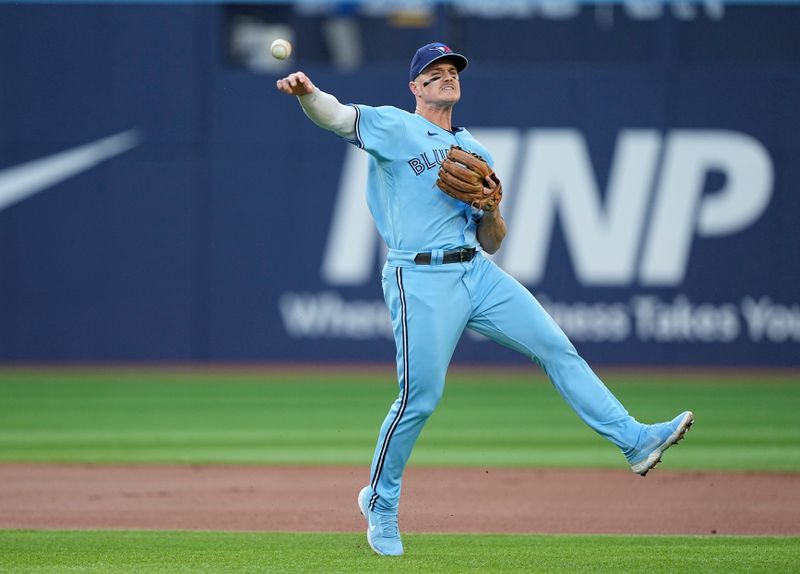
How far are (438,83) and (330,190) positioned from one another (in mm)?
9545

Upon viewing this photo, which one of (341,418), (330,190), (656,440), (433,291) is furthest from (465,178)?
(330,190)

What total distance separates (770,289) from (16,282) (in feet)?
28.5

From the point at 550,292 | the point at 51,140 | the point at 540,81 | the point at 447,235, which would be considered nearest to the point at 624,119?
the point at 540,81

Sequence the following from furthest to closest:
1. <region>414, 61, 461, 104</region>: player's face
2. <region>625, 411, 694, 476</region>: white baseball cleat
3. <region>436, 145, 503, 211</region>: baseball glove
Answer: <region>414, 61, 461, 104</region>: player's face < <region>436, 145, 503, 211</region>: baseball glove < <region>625, 411, 694, 476</region>: white baseball cleat

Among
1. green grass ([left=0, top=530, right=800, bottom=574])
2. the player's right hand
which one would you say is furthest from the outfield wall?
the player's right hand

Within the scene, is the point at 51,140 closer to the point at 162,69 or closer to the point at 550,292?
the point at 162,69

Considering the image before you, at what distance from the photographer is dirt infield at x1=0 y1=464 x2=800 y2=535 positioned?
6.06 metres

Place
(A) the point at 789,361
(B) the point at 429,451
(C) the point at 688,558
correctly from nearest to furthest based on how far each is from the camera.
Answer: (C) the point at 688,558, (B) the point at 429,451, (A) the point at 789,361

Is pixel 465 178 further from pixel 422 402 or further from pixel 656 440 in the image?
pixel 656 440

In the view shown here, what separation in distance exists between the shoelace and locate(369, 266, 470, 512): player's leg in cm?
3

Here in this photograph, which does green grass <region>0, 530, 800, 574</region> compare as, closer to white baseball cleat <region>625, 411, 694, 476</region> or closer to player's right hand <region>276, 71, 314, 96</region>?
white baseball cleat <region>625, 411, 694, 476</region>

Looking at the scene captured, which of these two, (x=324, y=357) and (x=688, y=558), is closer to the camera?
(x=688, y=558)

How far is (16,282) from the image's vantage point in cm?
1466

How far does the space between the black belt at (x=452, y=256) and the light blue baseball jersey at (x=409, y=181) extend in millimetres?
25
